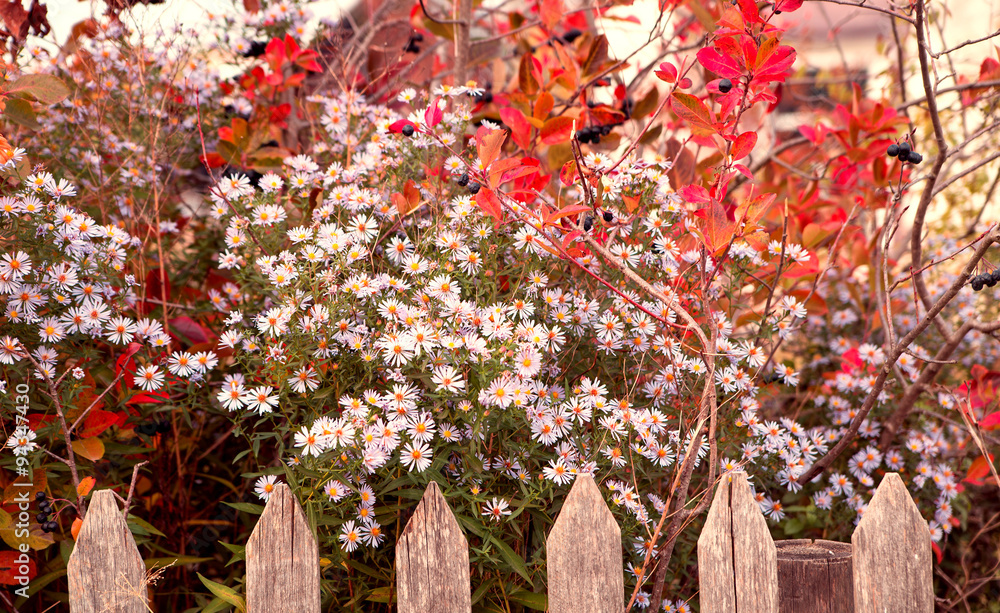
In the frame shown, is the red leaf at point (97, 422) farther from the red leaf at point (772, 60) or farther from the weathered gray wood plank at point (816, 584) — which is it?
the red leaf at point (772, 60)

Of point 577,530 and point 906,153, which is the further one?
point 906,153

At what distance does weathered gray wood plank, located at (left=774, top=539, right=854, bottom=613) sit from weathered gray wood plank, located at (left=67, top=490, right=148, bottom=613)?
49.4 inches

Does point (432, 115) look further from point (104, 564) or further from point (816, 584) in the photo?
point (816, 584)

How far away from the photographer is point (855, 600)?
1.37 meters

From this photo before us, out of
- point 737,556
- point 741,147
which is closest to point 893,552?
point 737,556

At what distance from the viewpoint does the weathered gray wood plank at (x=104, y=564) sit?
1.30m

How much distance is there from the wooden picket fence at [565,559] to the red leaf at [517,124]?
37.9 inches

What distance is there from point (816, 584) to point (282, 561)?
1.04 meters

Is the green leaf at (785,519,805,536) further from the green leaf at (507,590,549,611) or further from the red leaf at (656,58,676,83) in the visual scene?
the red leaf at (656,58,676,83)

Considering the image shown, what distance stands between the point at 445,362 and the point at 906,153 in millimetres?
1138

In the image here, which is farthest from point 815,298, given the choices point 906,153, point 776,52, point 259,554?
point 259,554

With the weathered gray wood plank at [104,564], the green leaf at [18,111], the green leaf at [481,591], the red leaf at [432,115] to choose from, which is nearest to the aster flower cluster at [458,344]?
the red leaf at [432,115]

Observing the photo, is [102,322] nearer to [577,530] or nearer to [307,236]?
[307,236]

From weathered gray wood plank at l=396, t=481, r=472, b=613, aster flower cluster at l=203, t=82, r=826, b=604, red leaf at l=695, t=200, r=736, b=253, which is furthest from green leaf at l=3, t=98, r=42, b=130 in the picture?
red leaf at l=695, t=200, r=736, b=253
